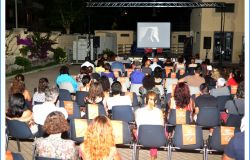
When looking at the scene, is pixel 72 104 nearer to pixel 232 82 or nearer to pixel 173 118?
pixel 173 118

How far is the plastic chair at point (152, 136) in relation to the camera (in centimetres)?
479

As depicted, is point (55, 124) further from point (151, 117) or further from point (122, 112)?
point (122, 112)

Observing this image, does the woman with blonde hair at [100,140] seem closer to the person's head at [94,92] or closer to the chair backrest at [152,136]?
the chair backrest at [152,136]

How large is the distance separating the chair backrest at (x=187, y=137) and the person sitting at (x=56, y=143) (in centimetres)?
154

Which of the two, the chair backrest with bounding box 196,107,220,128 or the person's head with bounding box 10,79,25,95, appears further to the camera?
the person's head with bounding box 10,79,25,95

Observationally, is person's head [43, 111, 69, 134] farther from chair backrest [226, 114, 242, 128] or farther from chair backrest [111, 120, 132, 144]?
chair backrest [226, 114, 242, 128]

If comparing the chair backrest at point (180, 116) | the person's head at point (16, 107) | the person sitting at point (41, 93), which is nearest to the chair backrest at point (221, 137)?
the chair backrest at point (180, 116)

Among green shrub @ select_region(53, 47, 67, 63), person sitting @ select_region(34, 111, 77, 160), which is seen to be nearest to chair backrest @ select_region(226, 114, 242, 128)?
person sitting @ select_region(34, 111, 77, 160)

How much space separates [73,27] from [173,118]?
31.7 meters

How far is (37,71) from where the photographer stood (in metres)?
19.8

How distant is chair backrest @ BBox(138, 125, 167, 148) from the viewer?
479 cm

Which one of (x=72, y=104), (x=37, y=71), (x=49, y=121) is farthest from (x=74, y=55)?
(x=49, y=121)

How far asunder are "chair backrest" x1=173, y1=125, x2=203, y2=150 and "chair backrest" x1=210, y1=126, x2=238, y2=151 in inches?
6.4

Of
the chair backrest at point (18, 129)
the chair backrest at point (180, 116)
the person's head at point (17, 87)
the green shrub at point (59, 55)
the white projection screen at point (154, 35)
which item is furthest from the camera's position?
the green shrub at point (59, 55)
